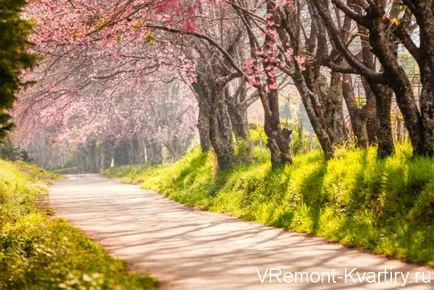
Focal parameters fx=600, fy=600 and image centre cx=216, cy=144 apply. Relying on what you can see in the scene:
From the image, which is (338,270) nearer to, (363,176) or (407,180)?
(407,180)

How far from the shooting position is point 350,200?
1077cm

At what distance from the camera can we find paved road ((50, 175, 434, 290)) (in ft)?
22.9

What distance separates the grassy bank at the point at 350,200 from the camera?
29.3 ft

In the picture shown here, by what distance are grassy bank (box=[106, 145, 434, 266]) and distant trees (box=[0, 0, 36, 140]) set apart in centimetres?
573

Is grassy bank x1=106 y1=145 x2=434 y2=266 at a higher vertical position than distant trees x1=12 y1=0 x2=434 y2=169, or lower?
lower

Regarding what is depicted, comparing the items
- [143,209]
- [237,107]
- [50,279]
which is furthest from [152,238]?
[237,107]

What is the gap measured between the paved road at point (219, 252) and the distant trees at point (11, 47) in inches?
116

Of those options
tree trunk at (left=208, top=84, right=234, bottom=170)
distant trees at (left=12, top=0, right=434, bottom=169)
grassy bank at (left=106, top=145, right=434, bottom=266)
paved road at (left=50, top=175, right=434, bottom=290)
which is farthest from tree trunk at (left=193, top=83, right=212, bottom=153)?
paved road at (left=50, top=175, right=434, bottom=290)

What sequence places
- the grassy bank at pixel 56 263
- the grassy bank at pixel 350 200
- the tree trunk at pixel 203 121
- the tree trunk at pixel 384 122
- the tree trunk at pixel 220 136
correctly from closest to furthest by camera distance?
the grassy bank at pixel 56 263 < the grassy bank at pixel 350 200 < the tree trunk at pixel 384 122 < the tree trunk at pixel 220 136 < the tree trunk at pixel 203 121

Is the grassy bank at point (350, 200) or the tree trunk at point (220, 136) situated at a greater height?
the tree trunk at point (220, 136)

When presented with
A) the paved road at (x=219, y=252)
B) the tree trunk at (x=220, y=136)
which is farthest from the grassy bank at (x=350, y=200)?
the tree trunk at (x=220, y=136)

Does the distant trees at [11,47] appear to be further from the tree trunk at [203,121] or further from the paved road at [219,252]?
the tree trunk at [203,121]

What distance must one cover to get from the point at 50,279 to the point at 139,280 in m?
1.05

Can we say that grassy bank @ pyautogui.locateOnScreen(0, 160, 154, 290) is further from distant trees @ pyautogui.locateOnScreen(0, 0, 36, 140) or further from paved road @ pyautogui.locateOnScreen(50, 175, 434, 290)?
distant trees @ pyautogui.locateOnScreen(0, 0, 36, 140)
